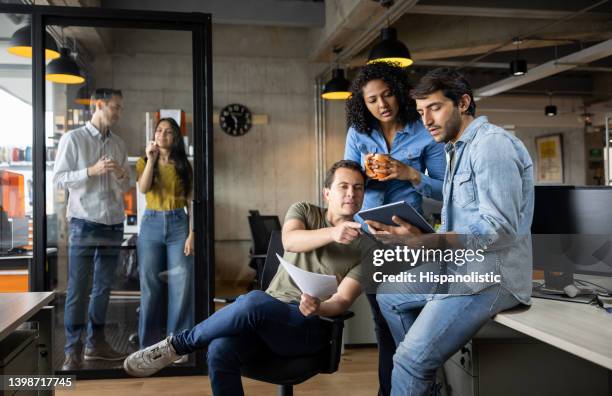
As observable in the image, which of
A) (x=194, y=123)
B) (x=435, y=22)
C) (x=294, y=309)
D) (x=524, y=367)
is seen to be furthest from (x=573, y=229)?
(x=435, y=22)

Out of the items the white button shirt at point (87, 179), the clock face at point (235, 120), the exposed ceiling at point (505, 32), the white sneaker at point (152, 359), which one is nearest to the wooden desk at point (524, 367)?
the white sneaker at point (152, 359)

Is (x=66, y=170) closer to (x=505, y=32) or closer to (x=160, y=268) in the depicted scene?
(x=160, y=268)

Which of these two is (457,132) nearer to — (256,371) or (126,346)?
(256,371)

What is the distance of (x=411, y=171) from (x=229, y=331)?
886 mm

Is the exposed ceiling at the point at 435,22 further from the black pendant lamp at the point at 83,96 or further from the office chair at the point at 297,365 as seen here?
the office chair at the point at 297,365

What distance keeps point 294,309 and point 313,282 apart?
0.18 meters

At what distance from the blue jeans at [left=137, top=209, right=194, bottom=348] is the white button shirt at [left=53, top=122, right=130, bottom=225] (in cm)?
21

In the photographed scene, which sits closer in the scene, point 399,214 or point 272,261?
point 399,214

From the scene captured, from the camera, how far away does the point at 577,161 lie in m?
12.1

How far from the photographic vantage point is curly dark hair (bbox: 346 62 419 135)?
2.11 meters

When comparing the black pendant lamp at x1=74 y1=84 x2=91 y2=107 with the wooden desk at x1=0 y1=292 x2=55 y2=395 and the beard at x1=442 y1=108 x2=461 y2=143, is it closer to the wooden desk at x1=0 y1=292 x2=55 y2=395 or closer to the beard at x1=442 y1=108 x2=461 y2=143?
the wooden desk at x1=0 y1=292 x2=55 y2=395

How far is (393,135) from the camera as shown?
7.07ft

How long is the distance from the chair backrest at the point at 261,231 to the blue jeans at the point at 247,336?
10.1 feet

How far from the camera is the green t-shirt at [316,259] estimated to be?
6.88ft
